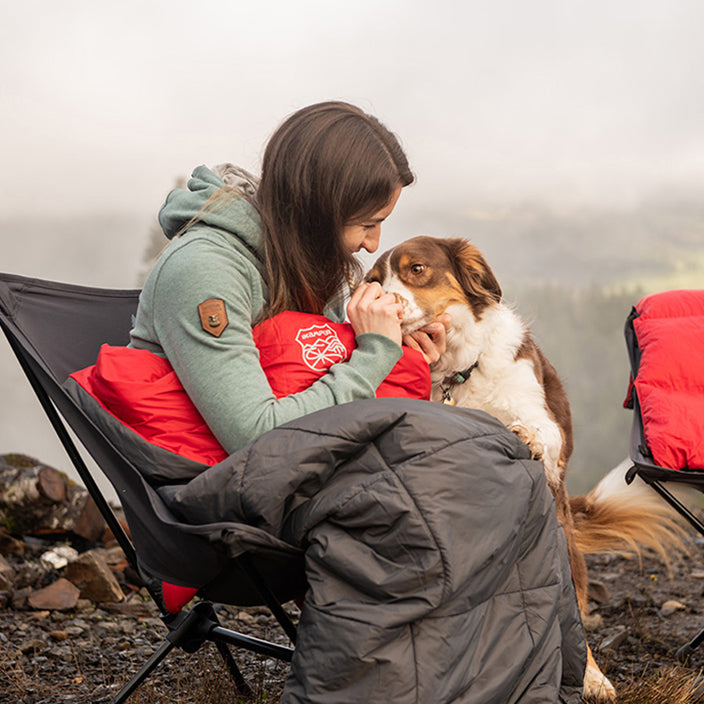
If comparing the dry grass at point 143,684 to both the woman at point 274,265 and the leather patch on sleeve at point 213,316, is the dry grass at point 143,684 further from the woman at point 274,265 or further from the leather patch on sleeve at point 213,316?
the leather patch on sleeve at point 213,316

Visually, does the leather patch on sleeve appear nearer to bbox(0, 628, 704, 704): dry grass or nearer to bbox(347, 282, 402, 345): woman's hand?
bbox(347, 282, 402, 345): woman's hand

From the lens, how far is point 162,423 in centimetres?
146

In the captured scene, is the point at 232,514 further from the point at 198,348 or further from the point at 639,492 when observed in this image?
the point at 639,492

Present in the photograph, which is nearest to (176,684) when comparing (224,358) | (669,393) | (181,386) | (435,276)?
(181,386)

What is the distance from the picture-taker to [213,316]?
143 centimetres

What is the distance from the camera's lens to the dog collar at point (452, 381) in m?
2.28

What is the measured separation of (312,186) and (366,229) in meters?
0.17

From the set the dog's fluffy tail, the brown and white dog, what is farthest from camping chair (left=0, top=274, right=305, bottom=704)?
the dog's fluffy tail

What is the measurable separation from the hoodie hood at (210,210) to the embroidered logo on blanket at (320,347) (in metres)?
0.21

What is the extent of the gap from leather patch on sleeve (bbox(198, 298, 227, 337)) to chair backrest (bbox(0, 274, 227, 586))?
0.27m

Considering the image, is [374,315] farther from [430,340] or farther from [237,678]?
[237,678]

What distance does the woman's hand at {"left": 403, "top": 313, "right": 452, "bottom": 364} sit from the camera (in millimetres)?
1899

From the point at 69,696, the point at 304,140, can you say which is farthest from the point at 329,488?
the point at 69,696

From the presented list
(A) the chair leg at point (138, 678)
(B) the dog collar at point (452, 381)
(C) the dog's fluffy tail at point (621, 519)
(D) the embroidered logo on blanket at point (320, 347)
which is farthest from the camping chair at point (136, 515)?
(C) the dog's fluffy tail at point (621, 519)
